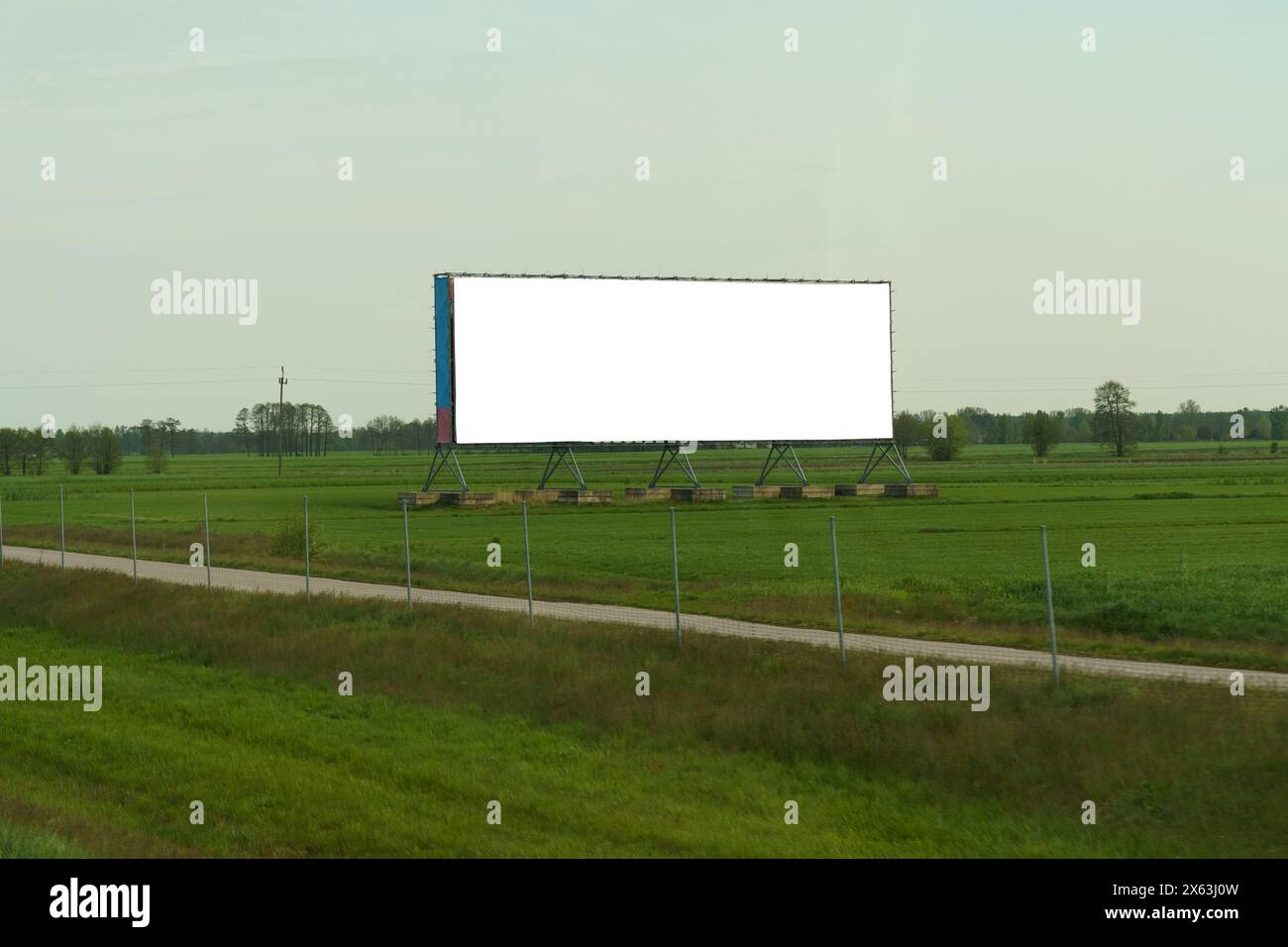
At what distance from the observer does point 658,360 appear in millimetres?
63375

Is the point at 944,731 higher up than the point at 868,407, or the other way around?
the point at 868,407

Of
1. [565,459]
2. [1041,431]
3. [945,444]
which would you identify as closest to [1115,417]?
[1041,431]

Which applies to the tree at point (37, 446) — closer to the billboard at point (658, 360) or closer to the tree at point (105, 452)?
the tree at point (105, 452)

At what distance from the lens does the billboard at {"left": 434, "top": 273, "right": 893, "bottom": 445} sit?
60719 millimetres

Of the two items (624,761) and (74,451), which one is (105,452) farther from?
(624,761)

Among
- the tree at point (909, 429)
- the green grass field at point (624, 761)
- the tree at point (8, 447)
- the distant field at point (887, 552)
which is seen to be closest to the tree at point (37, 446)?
the tree at point (8, 447)

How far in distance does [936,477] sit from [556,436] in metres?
37.1

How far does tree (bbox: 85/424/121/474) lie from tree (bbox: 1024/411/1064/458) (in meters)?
97.6

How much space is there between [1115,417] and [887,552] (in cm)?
13160
